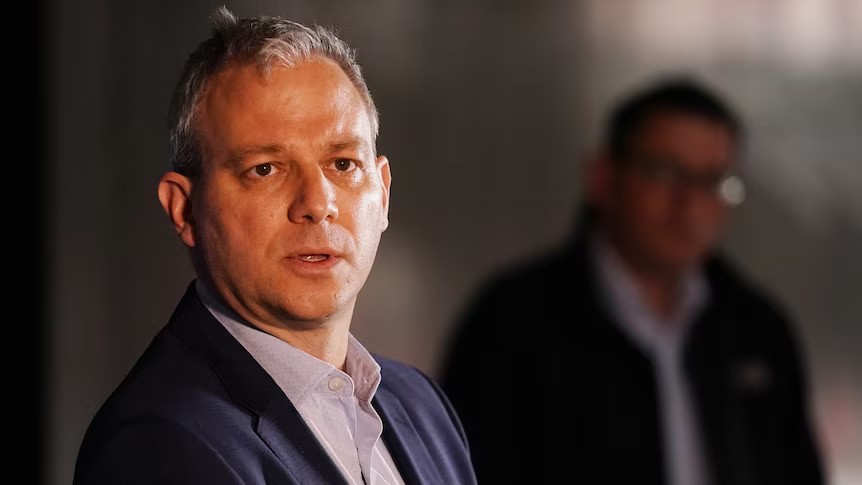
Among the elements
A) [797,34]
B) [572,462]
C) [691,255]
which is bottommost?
[572,462]

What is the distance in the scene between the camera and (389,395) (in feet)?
2.77

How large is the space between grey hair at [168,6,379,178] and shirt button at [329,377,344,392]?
0.15 metres

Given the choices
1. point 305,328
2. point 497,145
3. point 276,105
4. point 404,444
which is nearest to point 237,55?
point 276,105

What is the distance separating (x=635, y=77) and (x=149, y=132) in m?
1.36

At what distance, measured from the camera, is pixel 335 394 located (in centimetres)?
78

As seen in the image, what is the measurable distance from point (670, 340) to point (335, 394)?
142 centimetres

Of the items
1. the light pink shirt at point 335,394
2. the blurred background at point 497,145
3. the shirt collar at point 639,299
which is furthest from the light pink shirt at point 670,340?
the light pink shirt at point 335,394

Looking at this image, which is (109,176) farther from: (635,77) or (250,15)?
(250,15)

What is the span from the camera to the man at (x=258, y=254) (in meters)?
0.70

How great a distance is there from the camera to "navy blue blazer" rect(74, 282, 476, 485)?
2.27ft

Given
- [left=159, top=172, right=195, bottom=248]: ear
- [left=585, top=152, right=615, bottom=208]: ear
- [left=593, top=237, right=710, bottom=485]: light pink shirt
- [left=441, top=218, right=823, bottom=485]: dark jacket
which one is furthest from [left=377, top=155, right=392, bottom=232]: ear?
[left=585, top=152, right=615, bottom=208]: ear

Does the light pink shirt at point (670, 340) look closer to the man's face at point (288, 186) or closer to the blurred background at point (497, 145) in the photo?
→ the blurred background at point (497, 145)

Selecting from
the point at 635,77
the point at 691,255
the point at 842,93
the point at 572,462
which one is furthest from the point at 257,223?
the point at 842,93

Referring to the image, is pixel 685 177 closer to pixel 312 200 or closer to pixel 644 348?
pixel 644 348
